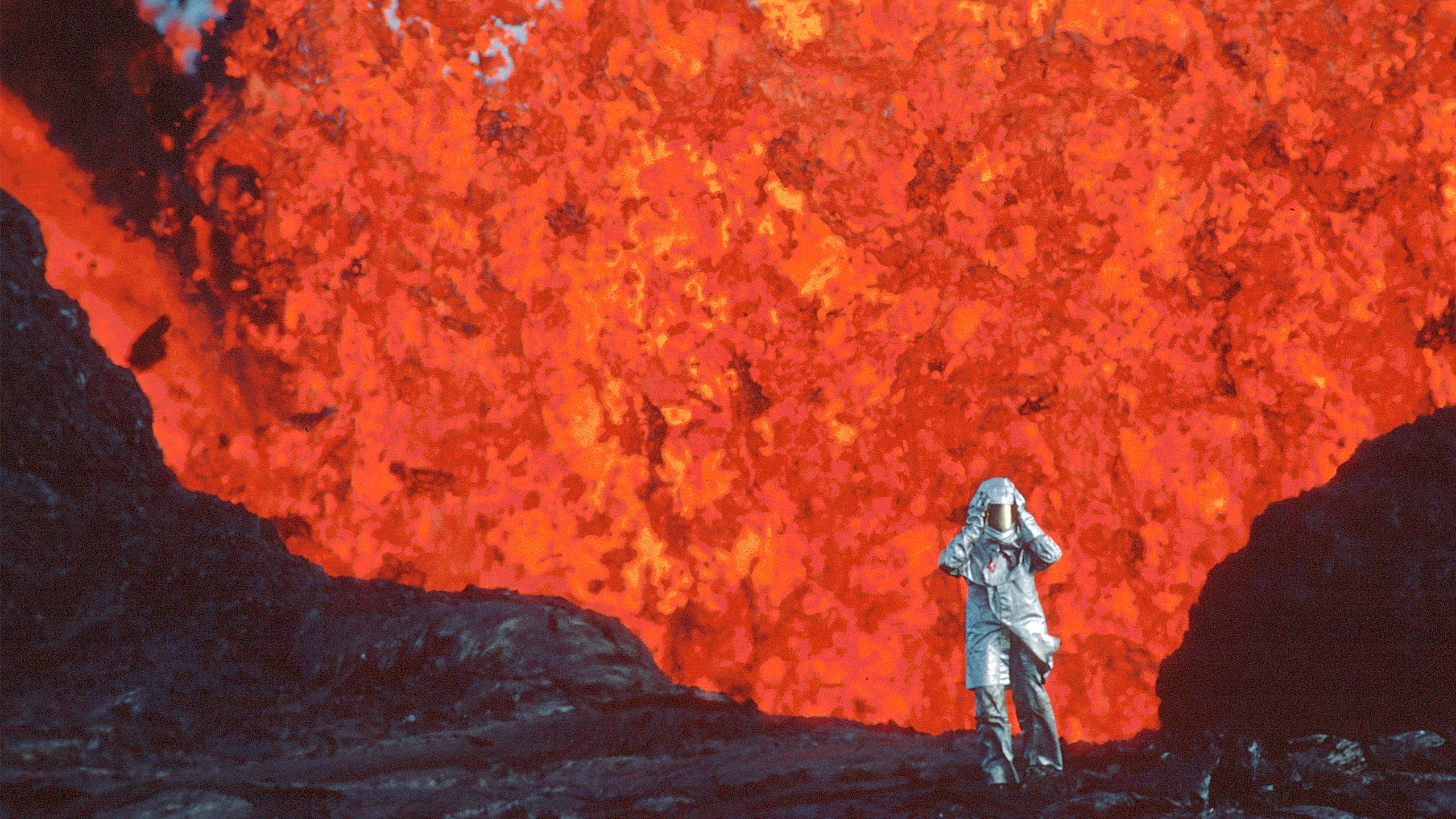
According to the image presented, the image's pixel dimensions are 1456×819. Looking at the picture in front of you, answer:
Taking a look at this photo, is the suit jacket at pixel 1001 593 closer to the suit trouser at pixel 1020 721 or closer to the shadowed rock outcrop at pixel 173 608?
the suit trouser at pixel 1020 721

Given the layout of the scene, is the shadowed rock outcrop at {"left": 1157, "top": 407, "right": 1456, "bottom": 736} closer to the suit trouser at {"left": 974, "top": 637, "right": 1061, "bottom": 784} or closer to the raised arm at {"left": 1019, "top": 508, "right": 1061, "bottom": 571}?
the suit trouser at {"left": 974, "top": 637, "right": 1061, "bottom": 784}

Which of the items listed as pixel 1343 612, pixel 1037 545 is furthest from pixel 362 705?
pixel 1343 612

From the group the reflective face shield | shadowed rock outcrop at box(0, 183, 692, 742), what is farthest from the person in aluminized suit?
shadowed rock outcrop at box(0, 183, 692, 742)

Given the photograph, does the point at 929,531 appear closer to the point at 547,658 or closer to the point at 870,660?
the point at 870,660

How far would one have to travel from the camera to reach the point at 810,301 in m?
8.92

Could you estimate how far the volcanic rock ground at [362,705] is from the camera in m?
4.23

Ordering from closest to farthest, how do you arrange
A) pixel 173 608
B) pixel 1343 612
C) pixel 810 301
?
pixel 173 608 < pixel 1343 612 < pixel 810 301

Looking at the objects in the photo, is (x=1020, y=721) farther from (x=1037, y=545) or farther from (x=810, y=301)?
(x=810, y=301)

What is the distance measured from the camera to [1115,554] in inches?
336

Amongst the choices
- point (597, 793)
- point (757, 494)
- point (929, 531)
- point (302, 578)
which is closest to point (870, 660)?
point (929, 531)

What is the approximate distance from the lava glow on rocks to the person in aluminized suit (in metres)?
3.86

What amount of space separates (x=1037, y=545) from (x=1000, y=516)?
0.25 metres

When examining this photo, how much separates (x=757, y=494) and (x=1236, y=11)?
688 centimetres

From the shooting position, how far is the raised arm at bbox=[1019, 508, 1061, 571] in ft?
15.3
